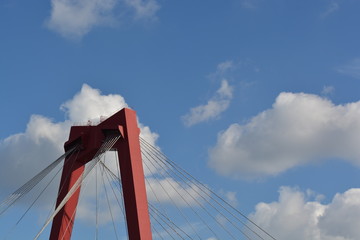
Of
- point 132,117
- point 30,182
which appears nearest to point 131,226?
point 132,117

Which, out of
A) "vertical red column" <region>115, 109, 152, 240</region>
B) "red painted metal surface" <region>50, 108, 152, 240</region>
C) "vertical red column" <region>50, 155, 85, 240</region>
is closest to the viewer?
"vertical red column" <region>115, 109, 152, 240</region>

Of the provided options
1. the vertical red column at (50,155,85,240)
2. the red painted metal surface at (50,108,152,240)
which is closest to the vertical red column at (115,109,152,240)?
the red painted metal surface at (50,108,152,240)

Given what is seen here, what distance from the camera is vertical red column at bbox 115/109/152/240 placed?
21609 mm

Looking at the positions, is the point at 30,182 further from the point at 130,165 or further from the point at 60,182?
the point at 130,165

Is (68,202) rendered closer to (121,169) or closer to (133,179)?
(121,169)

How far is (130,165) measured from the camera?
2292cm

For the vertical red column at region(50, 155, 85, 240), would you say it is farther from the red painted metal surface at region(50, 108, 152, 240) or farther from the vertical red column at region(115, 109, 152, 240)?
the vertical red column at region(115, 109, 152, 240)

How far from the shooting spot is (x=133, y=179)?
22.6m

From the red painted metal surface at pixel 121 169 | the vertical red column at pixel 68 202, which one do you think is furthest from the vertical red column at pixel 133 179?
the vertical red column at pixel 68 202

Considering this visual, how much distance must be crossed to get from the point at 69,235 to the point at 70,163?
11.4ft

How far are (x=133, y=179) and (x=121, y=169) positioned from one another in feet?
3.07

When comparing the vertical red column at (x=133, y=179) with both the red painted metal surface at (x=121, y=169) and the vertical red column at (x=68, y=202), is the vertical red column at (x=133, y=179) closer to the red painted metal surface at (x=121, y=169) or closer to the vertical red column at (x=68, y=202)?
the red painted metal surface at (x=121, y=169)

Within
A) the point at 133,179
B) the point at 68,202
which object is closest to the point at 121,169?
the point at 133,179

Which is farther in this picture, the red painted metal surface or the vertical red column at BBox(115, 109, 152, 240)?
the red painted metal surface
